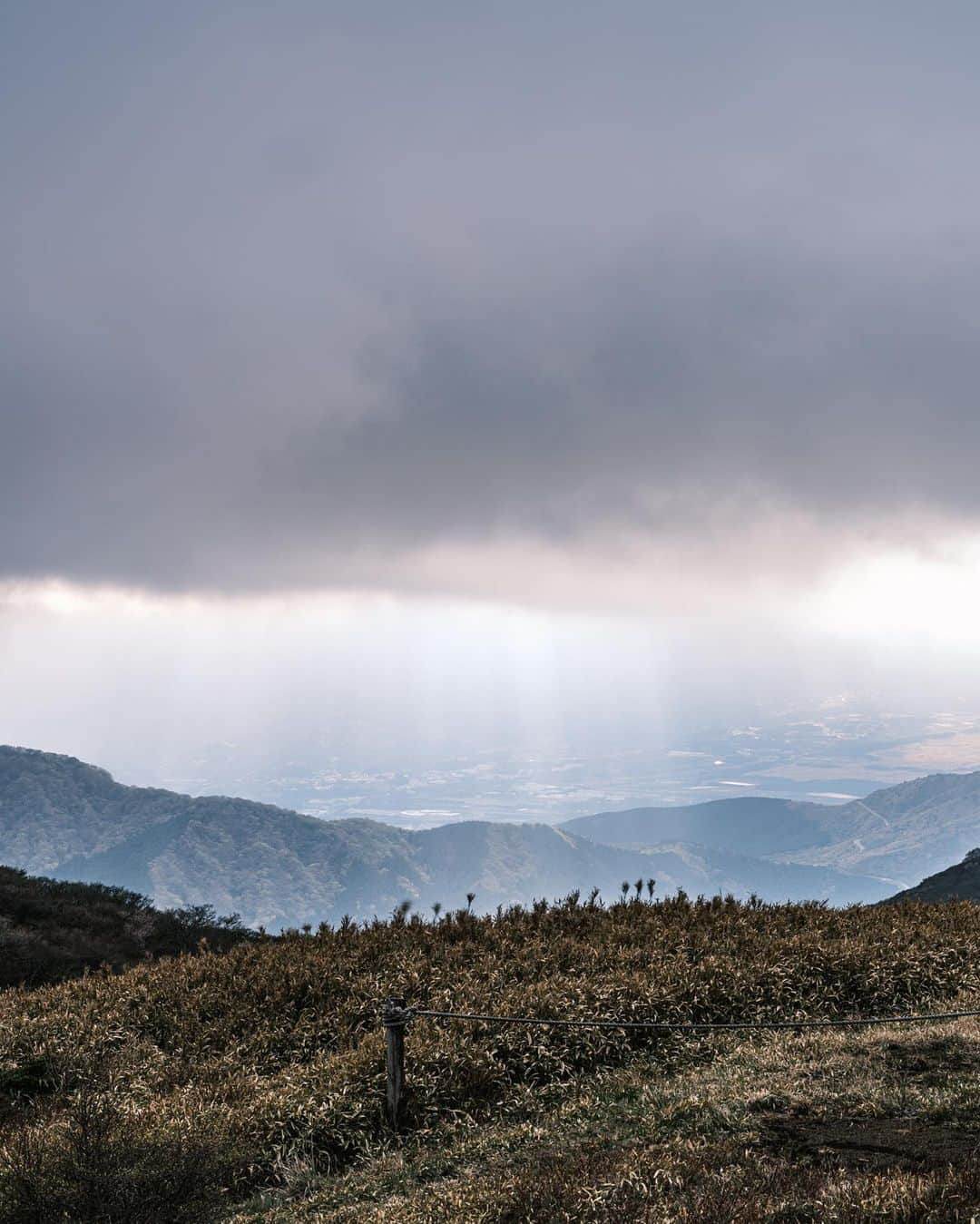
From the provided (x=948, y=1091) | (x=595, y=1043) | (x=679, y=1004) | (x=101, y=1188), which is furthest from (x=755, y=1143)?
A: (x=101, y=1188)

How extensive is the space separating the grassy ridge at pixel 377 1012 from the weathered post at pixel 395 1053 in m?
0.25

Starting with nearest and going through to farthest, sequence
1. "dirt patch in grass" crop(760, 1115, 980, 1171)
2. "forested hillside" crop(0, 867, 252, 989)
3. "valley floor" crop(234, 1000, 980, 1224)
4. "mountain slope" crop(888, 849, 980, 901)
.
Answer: "valley floor" crop(234, 1000, 980, 1224), "dirt patch in grass" crop(760, 1115, 980, 1171), "forested hillside" crop(0, 867, 252, 989), "mountain slope" crop(888, 849, 980, 901)

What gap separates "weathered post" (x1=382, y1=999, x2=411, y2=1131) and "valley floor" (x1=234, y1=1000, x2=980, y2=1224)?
52 cm

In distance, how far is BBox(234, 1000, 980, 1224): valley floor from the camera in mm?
6121

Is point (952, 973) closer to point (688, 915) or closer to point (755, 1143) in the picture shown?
point (688, 915)

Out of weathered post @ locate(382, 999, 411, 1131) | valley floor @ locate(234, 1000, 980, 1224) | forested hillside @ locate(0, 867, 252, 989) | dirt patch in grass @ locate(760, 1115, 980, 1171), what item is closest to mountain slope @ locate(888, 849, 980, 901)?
forested hillside @ locate(0, 867, 252, 989)

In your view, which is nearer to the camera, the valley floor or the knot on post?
the valley floor

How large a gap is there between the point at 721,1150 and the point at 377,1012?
21.8 ft

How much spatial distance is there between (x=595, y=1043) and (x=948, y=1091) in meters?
4.11

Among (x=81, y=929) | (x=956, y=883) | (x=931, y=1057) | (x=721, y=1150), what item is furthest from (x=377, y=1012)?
(x=956, y=883)

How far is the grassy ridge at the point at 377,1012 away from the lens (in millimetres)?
9430

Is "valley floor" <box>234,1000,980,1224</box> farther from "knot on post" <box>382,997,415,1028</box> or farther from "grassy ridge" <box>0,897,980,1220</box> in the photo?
"knot on post" <box>382,997,415,1028</box>

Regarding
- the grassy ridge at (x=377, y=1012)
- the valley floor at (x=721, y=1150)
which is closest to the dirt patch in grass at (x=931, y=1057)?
the valley floor at (x=721, y=1150)

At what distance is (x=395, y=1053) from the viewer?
9844mm
